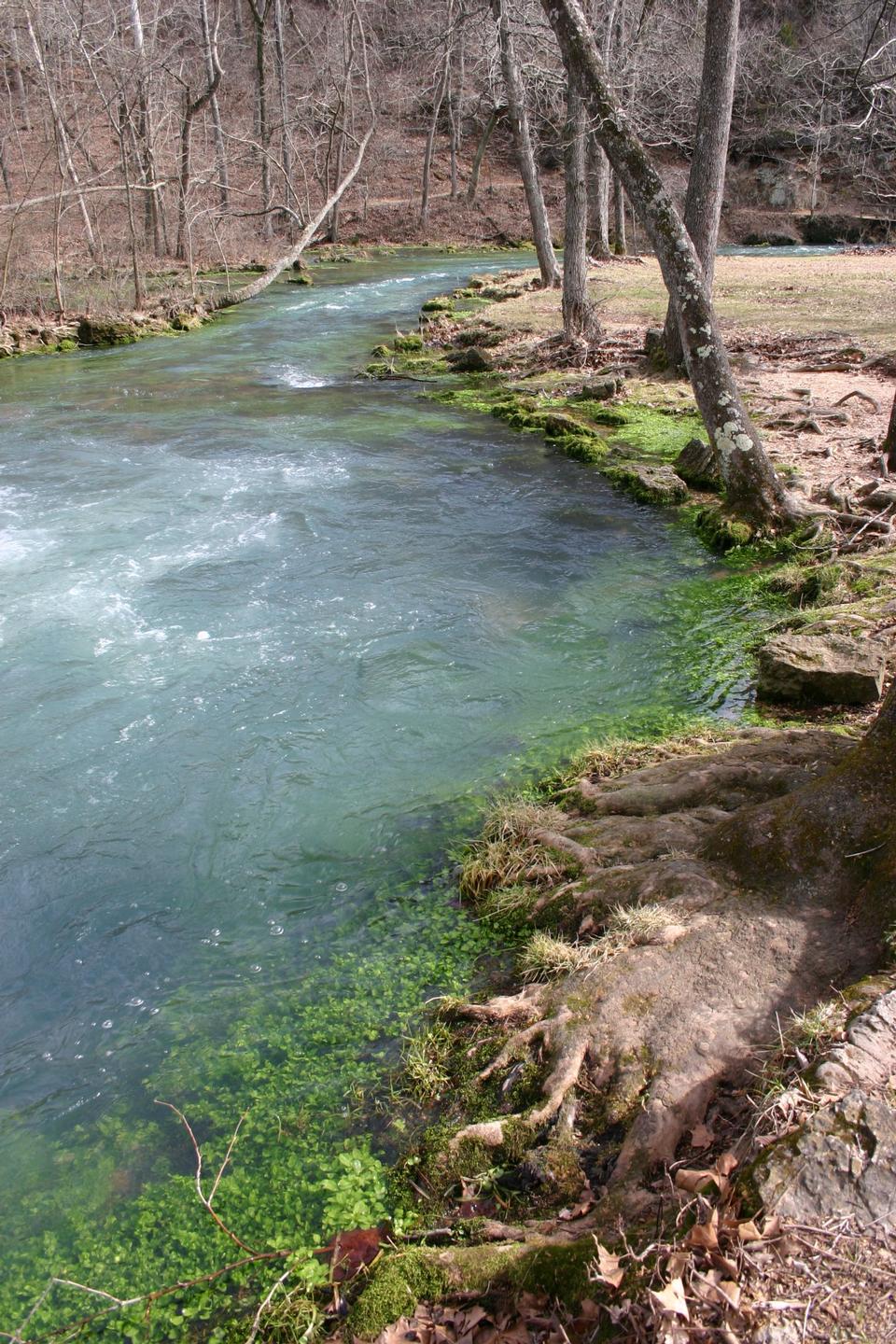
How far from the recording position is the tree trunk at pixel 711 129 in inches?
484

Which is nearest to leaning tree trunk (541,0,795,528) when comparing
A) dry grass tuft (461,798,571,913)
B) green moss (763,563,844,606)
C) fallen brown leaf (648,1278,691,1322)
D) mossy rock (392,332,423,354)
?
green moss (763,563,844,606)

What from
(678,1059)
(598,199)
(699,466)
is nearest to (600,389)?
(699,466)

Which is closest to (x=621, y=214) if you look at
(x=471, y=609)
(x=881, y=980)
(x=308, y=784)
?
(x=471, y=609)

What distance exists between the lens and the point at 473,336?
20031 mm

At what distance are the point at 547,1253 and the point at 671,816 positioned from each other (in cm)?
266

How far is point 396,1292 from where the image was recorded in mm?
3064

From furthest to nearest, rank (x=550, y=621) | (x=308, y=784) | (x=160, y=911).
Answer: (x=550, y=621)
(x=308, y=784)
(x=160, y=911)

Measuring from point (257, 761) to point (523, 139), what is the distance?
19.6 m

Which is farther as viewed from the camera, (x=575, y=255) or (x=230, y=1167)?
(x=575, y=255)

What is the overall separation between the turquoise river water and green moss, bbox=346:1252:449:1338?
0.46m

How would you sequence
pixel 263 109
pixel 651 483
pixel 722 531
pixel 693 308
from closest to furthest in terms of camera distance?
pixel 722 531
pixel 693 308
pixel 651 483
pixel 263 109

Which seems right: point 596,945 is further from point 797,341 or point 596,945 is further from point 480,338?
point 480,338

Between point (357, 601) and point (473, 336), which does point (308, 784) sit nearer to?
point (357, 601)

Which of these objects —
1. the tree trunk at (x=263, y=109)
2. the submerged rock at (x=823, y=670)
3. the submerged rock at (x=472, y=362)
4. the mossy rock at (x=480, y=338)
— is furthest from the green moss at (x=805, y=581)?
the tree trunk at (x=263, y=109)
